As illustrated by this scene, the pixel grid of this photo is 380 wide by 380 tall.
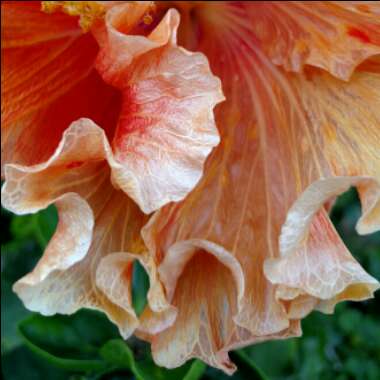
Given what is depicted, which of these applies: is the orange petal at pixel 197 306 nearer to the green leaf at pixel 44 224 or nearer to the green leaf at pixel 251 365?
the green leaf at pixel 251 365

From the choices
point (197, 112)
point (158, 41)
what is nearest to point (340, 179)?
point (197, 112)

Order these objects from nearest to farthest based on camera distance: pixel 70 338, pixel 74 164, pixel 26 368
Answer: pixel 74 164
pixel 70 338
pixel 26 368

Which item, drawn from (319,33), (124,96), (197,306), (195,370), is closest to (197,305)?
(197,306)

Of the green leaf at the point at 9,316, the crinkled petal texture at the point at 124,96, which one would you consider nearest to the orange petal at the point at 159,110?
the crinkled petal texture at the point at 124,96

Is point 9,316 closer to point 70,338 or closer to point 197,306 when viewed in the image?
point 70,338

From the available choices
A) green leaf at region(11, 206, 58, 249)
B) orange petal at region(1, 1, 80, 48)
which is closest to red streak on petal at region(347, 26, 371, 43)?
orange petal at region(1, 1, 80, 48)

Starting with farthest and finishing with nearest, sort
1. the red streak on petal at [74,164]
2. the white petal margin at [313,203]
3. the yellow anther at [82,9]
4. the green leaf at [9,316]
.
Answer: the green leaf at [9,316] → the yellow anther at [82,9] → the red streak on petal at [74,164] → the white petal margin at [313,203]

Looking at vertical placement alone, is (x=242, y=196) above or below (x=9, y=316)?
above

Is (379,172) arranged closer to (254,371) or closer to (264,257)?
(264,257)
